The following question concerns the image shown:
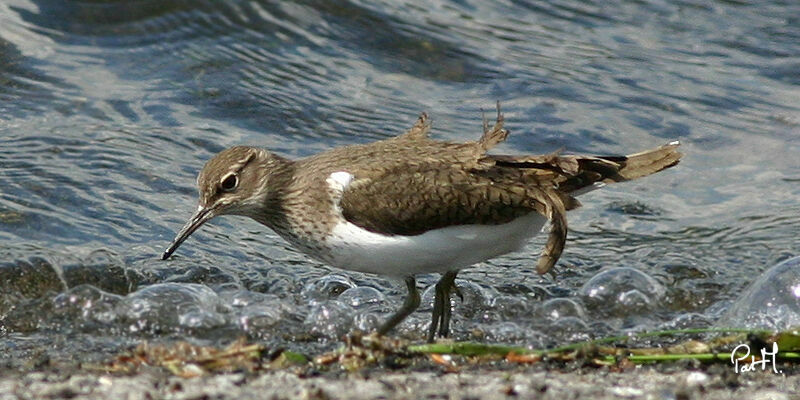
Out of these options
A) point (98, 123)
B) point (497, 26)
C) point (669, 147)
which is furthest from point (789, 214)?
point (98, 123)

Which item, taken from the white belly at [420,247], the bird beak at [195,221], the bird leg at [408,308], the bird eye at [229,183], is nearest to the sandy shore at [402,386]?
the white belly at [420,247]

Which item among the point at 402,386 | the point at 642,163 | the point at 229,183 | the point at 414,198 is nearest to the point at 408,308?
the point at 414,198

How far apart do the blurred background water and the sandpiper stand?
0.71m

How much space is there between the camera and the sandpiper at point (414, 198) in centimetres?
621

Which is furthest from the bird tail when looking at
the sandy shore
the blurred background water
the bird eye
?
the bird eye

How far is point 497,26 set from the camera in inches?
476

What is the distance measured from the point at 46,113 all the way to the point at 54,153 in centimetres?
78

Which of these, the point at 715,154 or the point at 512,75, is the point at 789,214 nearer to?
the point at 715,154

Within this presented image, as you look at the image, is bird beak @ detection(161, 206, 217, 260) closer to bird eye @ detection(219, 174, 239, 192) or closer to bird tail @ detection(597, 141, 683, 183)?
bird eye @ detection(219, 174, 239, 192)

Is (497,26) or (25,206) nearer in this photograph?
(25,206)

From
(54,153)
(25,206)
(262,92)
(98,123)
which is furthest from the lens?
(262,92)

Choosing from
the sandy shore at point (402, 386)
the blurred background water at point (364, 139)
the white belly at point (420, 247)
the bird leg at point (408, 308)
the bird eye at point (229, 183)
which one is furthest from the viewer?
the blurred background water at point (364, 139)

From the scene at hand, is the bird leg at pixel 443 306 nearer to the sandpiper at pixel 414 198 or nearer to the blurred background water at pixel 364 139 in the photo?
the sandpiper at pixel 414 198

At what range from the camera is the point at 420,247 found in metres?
6.23
